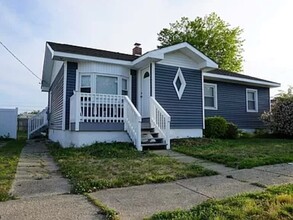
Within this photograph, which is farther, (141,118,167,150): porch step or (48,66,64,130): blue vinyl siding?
(48,66,64,130): blue vinyl siding

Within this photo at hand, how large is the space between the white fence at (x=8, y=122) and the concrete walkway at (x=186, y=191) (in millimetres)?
15098

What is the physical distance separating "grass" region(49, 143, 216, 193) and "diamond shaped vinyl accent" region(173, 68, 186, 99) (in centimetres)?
442

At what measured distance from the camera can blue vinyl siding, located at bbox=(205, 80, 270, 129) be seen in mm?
15711

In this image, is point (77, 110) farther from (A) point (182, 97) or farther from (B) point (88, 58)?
(A) point (182, 97)

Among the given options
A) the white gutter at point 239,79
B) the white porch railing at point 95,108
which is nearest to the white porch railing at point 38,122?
the white porch railing at point 95,108

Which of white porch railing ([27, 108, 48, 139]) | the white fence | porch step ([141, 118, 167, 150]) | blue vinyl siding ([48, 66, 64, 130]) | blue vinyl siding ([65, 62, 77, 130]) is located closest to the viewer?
porch step ([141, 118, 167, 150])

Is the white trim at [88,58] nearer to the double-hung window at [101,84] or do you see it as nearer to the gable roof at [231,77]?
the double-hung window at [101,84]

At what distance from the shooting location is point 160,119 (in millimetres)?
10359

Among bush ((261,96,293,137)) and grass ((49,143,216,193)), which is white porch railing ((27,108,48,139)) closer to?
grass ((49,143,216,193))

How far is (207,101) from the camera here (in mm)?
15266

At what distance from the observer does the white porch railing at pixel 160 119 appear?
9727mm

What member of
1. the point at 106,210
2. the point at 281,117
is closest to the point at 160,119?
the point at 106,210

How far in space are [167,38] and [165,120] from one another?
3020 cm

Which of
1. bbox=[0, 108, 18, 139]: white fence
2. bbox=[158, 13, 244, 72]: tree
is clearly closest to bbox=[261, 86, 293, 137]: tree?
bbox=[0, 108, 18, 139]: white fence
